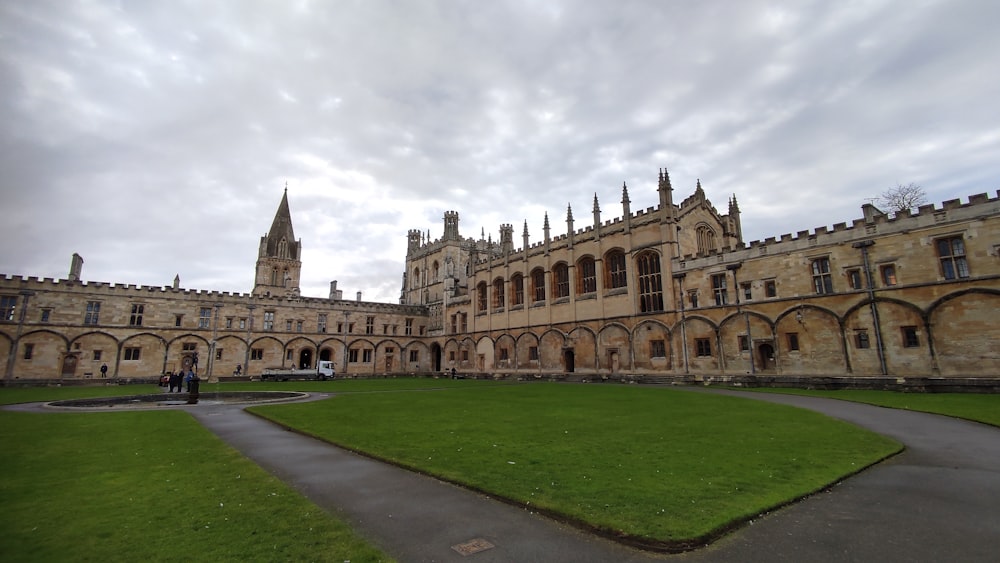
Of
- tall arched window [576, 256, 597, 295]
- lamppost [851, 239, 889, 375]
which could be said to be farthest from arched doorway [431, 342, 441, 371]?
lamppost [851, 239, 889, 375]

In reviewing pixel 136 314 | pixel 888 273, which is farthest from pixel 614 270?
pixel 136 314

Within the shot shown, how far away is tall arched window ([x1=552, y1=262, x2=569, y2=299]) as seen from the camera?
1743 inches

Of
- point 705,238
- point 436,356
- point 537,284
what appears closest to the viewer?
point 705,238

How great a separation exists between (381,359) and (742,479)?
5087 cm

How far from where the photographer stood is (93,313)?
3981cm

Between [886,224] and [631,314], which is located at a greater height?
[886,224]

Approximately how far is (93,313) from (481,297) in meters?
35.9

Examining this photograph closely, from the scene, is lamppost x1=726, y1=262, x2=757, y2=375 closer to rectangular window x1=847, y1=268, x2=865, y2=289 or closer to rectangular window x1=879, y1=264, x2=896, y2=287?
rectangular window x1=847, y1=268, x2=865, y2=289

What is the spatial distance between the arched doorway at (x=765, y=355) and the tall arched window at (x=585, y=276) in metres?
14.7

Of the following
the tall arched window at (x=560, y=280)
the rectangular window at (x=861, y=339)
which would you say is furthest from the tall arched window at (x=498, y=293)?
the rectangular window at (x=861, y=339)

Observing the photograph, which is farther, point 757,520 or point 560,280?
point 560,280

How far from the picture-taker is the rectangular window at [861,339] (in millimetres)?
25312

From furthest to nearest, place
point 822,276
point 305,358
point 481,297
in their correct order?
point 481,297 → point 305,358 → point 822,276

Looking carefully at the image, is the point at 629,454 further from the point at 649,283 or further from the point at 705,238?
the point at 705,238
